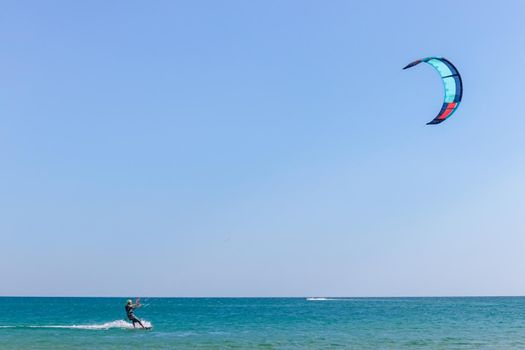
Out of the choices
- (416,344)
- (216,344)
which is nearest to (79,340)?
(216,344)

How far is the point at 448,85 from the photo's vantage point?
16.4 meters

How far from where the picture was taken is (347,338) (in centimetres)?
2619

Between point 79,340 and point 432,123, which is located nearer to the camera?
point 432,123

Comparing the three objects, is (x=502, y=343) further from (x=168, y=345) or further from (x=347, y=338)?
(x=168, y=345)

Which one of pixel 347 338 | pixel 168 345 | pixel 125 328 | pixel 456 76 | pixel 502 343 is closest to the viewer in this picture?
pixel 456 76

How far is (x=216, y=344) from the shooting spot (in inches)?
905

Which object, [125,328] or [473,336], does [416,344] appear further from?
[125,328]

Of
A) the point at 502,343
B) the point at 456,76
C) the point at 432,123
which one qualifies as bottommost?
the point at 502,343

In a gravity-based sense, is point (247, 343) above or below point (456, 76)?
below

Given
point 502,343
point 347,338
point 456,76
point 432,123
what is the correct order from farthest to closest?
1. point 347,338
2. point 502,343
3. point 456,76
4. point 432,123

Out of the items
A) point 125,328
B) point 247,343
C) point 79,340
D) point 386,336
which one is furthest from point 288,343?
point 125,328

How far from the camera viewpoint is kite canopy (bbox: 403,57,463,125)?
1603 centimetres

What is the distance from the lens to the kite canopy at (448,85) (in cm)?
1603

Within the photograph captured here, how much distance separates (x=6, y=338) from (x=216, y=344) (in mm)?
9899
